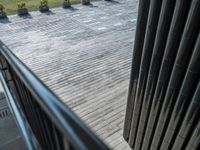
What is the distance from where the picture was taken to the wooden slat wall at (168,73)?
162 cm

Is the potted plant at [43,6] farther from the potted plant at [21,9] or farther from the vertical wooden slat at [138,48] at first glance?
the vertical wooden slat at [138,48]

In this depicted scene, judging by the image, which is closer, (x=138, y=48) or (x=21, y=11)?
(x=138, y=48)

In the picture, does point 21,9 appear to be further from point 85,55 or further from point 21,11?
point 85,55

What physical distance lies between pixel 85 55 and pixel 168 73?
4.76 meters

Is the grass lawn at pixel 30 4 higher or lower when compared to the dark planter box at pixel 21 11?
lower

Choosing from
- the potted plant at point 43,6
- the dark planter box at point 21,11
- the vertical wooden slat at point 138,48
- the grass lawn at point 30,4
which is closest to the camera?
the vertical wooden slat at point 138,48

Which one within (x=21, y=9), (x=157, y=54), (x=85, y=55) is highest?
(x=157, y=54)

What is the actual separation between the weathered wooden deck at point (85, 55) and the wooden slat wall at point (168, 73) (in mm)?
1271

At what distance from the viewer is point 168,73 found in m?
1.91

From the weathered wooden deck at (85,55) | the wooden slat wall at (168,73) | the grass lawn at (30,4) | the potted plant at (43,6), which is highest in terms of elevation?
the wooden slat wall at (168,73)

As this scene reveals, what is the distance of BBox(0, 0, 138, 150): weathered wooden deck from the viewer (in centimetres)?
420

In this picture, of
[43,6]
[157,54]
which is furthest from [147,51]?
[43,6]

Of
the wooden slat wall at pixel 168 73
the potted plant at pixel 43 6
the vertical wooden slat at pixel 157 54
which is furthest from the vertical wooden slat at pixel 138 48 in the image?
the potted plant at pixel 43 6

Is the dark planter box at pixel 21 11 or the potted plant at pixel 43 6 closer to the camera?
the dark planter box at pixel 21 11
